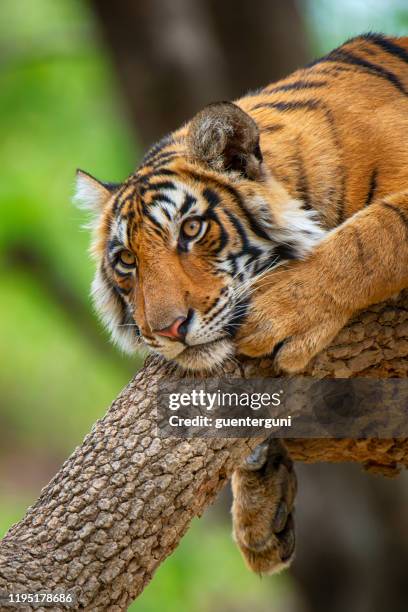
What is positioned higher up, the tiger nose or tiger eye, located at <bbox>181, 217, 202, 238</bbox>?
tiger eye, located at <bbox>181, 217, 202, 238</bbox>

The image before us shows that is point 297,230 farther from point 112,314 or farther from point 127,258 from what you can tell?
point 112,314

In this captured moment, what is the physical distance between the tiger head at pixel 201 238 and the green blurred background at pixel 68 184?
19.5ft

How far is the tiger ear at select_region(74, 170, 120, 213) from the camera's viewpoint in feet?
13.7

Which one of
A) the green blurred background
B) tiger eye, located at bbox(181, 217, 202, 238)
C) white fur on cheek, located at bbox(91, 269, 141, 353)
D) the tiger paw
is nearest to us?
tiger eye, located at bbox(181, 217, 202, 238)

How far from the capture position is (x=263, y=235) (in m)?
3.71

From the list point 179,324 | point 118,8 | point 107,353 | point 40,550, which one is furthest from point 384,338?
point 107,353

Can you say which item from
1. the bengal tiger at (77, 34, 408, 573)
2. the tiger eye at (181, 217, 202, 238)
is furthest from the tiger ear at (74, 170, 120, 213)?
the tiger eye at (181, 217, 202, 238)

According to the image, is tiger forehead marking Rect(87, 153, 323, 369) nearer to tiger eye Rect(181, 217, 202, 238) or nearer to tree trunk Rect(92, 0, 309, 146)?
tiger eye Rect(181, 217, 202, 238)

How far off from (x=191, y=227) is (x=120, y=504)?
3.36ft

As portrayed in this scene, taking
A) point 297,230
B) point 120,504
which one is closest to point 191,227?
point 297,230

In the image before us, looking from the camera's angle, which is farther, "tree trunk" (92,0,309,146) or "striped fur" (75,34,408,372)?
"tree trunk" (92,0,309,146)

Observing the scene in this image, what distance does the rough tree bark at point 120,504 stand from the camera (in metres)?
3.22

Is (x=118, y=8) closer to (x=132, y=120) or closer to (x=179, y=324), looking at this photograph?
(x=132, y=120)

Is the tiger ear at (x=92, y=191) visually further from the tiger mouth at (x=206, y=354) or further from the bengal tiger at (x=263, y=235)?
the tiger mouth at (x=206, y=354)
